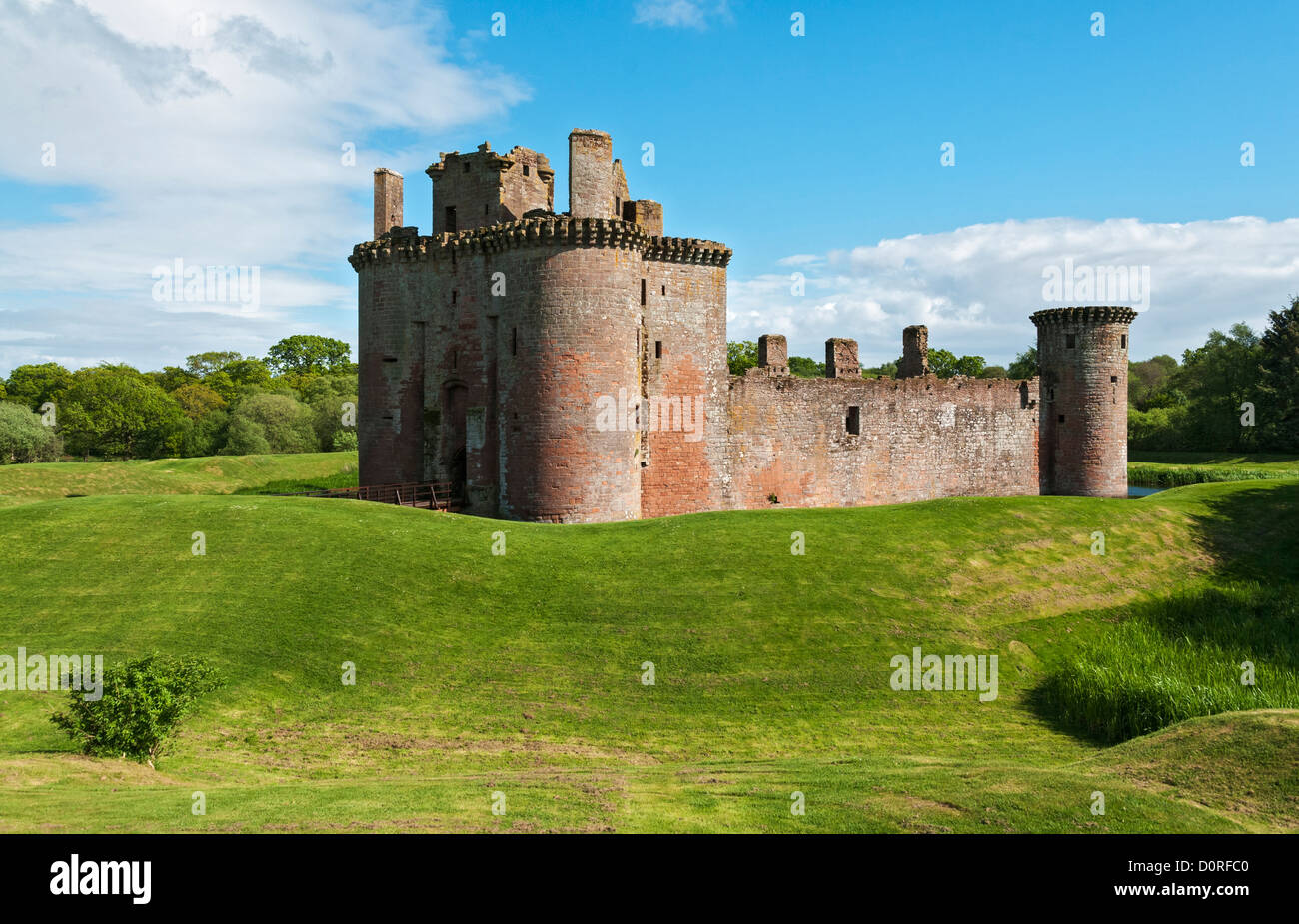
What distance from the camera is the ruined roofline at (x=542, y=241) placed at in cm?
3012

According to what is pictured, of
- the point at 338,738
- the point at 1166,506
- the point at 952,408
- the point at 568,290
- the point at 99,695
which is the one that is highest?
the point at 568,290

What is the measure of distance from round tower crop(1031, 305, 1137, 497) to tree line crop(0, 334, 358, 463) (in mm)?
54644

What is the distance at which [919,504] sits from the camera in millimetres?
28453

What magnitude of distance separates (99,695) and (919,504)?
76.6ft

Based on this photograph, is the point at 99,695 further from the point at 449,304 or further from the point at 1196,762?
the point at 449,304

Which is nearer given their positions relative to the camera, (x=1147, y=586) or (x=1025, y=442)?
(x=1147, y=586)

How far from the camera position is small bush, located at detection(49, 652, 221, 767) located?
13008 millimetres

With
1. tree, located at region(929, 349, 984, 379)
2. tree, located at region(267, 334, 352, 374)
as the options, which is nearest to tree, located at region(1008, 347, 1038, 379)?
tree, located at region(929, 349, 984, 379)

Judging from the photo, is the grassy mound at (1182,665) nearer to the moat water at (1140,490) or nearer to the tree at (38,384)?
the moat water at (1140,490)

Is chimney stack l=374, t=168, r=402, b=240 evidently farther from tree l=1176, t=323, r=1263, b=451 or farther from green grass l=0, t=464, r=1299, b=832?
tree l=1176, t=323, r=1263, b=451

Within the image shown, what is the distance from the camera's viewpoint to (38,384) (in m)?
80.3

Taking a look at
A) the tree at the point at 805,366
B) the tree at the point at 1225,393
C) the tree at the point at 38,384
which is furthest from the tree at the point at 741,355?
the tree at the point at 38,384

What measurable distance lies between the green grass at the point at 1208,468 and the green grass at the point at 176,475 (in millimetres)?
58055

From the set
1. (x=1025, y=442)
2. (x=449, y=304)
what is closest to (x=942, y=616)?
(x=449, y=304)
